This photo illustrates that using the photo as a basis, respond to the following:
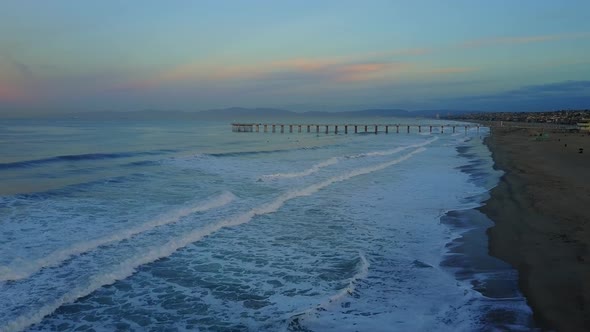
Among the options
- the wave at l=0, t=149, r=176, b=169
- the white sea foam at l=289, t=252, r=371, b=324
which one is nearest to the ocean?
the white sea foam at l=289, t=252, r=371, b=324

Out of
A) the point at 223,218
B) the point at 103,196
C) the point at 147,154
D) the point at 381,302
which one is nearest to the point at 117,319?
the point at 381,302

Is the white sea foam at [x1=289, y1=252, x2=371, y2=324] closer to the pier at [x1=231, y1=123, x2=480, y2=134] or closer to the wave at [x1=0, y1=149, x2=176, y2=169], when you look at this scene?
the wave at [x1=0, y1=149, x2=176, y2=169]

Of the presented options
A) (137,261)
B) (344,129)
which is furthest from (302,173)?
(344,129)

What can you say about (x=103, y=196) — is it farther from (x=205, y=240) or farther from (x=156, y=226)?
(x=205, y=240)

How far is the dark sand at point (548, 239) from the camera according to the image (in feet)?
18.8

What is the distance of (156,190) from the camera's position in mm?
15820

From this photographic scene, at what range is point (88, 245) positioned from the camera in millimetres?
8898

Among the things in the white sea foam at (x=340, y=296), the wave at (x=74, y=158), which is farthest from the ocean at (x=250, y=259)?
the wave at (x=74, y=158)

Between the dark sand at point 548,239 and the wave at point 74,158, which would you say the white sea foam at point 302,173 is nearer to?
the dark sand at point 548,239

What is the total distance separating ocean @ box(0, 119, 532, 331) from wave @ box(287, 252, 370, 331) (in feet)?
0.09

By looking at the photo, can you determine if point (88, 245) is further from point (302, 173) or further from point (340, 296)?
point (302, 173)

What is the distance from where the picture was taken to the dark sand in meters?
5.73

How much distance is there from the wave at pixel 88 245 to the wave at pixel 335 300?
4.73 metres

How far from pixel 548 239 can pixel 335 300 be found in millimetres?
5247
